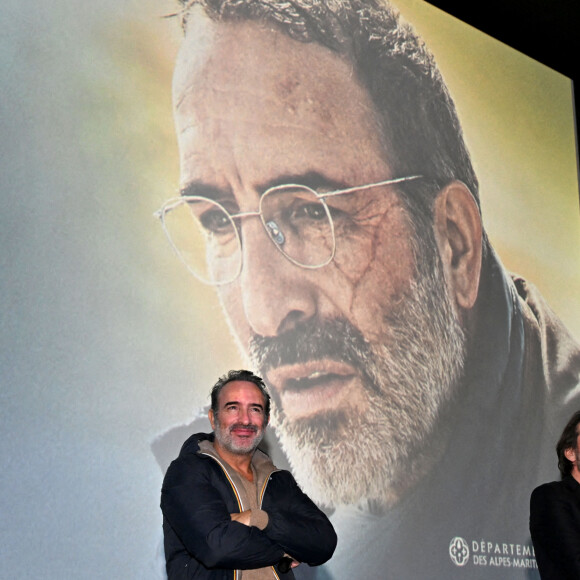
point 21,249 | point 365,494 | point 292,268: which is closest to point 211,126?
point 292,268

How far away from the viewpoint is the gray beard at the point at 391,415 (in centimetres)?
297

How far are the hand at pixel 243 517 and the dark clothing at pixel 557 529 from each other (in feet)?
3.27

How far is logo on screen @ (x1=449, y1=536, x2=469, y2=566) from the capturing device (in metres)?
3.27

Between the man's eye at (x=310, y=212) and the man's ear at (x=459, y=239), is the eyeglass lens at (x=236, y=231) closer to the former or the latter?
the man's eye at (x=310, y=212)

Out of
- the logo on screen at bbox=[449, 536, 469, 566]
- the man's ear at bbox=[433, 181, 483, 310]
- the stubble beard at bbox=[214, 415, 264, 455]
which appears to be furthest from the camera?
the man's ear at bbox=[433, 181, 483, 310]

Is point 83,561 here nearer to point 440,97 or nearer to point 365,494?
point 365,494

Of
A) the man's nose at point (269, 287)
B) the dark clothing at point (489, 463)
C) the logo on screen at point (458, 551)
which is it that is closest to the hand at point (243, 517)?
the dark clothing at point (489, 463)

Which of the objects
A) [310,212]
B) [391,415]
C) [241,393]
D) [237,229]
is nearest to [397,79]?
[310,212]

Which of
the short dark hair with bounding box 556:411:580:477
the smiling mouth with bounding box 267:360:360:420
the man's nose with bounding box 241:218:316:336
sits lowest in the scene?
the short dark hair with bounding box 556:411:580:477

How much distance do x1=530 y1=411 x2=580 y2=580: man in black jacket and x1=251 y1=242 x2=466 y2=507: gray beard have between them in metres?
0.62

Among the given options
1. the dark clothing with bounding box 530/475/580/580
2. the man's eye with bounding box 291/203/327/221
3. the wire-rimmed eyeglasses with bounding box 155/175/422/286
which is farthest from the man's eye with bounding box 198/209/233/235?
the dark clothing with bounding box 530/475/580/580

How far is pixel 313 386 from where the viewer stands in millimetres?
3029

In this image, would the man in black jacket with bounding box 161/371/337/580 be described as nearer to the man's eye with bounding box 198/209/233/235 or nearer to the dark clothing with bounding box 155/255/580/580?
the dark clothing with bounding box 155/255/580/580

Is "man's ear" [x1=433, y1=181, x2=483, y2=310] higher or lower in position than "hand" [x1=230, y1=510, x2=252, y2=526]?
higher
